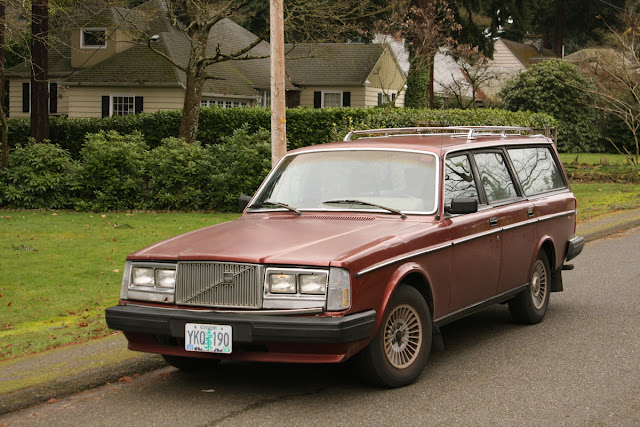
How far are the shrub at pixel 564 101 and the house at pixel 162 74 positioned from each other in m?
7.32

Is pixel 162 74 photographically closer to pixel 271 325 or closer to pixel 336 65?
pixel 336 65

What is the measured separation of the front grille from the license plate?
0.17 meters

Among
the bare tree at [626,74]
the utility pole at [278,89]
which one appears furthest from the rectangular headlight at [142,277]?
the bare tree at [626,74]

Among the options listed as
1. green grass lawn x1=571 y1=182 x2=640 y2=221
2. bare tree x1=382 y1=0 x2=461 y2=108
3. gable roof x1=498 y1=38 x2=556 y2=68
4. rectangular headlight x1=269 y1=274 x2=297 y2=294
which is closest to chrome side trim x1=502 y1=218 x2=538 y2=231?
rectangular headlight x1=269 y1=274 x2=297 y2=294

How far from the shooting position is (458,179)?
723 centimetres

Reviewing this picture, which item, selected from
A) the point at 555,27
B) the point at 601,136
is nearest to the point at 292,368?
the point at 601,136

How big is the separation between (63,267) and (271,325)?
7.37m

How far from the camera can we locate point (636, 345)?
720cm

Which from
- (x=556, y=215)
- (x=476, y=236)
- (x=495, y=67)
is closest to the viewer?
(x=476, y=236)

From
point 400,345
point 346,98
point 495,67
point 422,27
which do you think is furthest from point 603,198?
point 495,67

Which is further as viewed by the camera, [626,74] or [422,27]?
[422,27]

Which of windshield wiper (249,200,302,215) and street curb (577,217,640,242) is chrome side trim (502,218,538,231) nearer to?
windshield wiper (249,200,302,215)

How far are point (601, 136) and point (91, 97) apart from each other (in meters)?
24.8

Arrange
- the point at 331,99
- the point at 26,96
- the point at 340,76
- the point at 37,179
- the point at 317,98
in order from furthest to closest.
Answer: the point at 317,98 < the point at 331,99 < the point at 340,76 < the point at 26,96 < the point at 37,179
